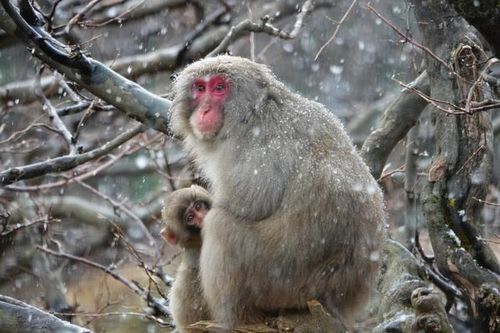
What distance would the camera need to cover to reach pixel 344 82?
12.7 meters

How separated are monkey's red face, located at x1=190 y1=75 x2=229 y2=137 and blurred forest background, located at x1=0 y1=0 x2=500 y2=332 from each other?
1903 millimetres

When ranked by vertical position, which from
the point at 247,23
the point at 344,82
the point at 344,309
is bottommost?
the point at 344,309

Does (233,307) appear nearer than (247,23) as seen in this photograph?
Yes

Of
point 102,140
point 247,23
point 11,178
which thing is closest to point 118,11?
point 102,140

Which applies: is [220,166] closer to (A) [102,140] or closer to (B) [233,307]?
(B) [233,307]

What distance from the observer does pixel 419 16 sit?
4.74m

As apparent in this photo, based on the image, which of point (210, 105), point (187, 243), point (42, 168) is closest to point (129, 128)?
point (42, 168)

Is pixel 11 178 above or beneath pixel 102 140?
beneath

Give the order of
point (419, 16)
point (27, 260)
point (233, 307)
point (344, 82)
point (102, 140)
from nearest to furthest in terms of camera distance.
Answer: point (233, 307) < point (419, 16) < point (27, 260) < point (102, 140) < point (344, 82)

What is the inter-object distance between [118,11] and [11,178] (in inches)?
211

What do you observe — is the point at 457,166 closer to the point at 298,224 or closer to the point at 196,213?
the point at 298,224

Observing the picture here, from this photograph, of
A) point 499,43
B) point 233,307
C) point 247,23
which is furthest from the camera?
point 247,23

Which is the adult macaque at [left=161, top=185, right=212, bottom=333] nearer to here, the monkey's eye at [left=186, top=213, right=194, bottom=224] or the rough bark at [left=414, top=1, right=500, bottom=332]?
the monkey's eye at [left=186, top=213, right=194, bottom=224]

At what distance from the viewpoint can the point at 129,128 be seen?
8.71 m
